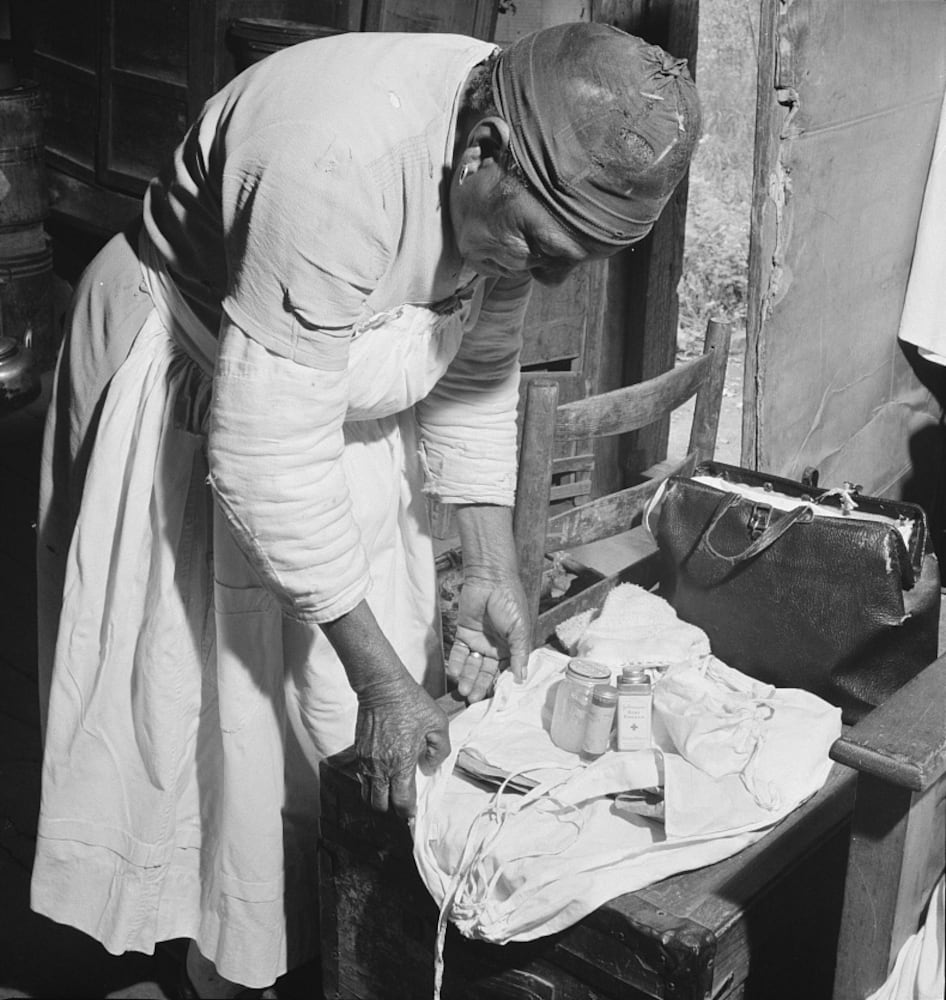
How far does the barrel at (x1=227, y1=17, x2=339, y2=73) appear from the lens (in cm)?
365

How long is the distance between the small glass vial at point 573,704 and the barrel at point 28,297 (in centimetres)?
358

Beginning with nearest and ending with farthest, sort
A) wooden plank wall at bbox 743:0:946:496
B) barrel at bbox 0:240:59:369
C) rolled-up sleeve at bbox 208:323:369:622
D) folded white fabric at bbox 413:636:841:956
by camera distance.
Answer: rolled-up sleeve at bbox 208:323:369:622 → folded white fabric at bbox 413:636:841:956 → wooden plank wall at bbox 743:0:946:496 → barrel at bbox 0:240:59:369

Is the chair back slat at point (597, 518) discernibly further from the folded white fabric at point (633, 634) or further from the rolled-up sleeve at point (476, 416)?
the rolled-up sleeve at point (476, 416)

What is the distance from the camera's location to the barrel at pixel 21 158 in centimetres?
487

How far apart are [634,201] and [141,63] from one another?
337 centimetres

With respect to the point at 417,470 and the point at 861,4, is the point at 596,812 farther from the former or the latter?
the point at 861,4

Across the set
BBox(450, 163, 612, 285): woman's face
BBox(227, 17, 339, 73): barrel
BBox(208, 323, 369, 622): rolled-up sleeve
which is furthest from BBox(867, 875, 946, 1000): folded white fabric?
BBox(227, 17, 339, 73): barrel

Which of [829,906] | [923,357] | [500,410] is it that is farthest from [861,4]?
[829,906]

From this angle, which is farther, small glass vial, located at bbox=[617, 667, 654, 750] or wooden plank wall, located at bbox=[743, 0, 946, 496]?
wooden plank wall, located at bbox=[743, 0, 946, 496]

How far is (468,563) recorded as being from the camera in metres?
2.39

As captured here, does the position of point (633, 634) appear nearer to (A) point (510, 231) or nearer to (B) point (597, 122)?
(A) point (510, 231)

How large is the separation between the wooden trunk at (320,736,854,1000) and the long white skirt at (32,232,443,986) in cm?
15

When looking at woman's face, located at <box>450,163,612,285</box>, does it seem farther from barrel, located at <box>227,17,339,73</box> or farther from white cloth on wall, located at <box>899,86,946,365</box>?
white cloth on wall, located at <box>899,86,946,365</box>

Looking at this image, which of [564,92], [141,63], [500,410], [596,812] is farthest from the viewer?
[141,63]
